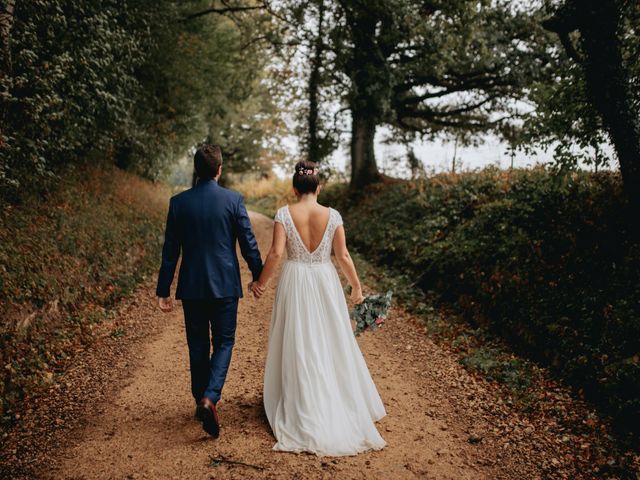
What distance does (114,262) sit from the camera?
9078 millimetres

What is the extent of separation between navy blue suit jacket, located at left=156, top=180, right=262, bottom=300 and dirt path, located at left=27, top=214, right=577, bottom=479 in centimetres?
138

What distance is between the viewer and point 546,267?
7.02 m

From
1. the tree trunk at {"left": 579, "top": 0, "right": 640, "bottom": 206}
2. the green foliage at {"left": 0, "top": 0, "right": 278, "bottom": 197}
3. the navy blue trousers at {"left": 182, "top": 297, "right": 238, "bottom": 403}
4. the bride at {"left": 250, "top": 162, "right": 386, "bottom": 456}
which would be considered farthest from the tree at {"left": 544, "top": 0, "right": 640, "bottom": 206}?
the green foliage at {"left": 0, "top": 0, "right": 278, "bottom": 197}

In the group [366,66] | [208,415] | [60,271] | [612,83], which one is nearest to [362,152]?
[366,66]

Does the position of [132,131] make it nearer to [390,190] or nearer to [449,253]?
[390,190]

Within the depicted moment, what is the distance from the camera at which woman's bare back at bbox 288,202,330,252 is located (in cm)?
415

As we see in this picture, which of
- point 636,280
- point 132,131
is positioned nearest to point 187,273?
point 636,280

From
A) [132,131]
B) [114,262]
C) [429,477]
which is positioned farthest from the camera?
[132,131]

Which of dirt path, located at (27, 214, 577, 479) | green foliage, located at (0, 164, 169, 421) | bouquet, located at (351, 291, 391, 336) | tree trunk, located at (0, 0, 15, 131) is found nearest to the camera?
dirt path, located at (27, 214, 577, 479)

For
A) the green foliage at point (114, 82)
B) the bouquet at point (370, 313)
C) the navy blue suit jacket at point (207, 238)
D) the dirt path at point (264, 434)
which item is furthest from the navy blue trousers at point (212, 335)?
the green foliage at point (114, 82)

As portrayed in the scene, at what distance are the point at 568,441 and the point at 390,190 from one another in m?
11.4

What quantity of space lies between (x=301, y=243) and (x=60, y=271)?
5.02 m

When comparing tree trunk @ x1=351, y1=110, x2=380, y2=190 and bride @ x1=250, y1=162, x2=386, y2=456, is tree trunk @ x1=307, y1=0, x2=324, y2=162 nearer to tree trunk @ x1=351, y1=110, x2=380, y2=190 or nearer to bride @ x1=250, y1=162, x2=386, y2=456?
tree trunk @ x1=351, y1=110, x2=380, y2=190

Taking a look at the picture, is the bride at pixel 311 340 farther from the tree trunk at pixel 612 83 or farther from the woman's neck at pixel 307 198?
the tree trunk at pixel 612 83
